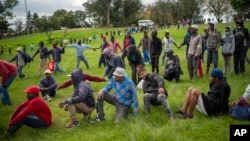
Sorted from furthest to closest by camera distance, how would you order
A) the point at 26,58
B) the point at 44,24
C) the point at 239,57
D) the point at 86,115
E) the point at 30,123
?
1. the point at 44,24
2. the point at 26,58
3. the point at 239,57
4. the point at 86,115
5. the point at 30,123

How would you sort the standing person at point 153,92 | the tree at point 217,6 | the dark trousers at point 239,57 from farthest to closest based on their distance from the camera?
the tree at point 217,6 < the dark trousers at point 239,57 < the standing person at point 153,92

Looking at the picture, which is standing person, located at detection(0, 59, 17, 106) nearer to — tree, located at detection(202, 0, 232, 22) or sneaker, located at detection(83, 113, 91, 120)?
sneaker, located at detection(83, 113, 91, 120)

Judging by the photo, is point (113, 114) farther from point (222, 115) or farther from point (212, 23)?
point (212, 23)

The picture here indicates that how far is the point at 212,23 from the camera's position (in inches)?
508

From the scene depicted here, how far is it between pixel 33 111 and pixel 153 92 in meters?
3.11

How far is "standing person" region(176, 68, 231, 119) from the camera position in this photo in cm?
794

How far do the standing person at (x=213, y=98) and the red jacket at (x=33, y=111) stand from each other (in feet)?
11.4

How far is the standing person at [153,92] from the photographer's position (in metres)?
8.24

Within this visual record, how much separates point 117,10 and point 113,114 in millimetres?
82756

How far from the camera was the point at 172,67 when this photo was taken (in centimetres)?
1291

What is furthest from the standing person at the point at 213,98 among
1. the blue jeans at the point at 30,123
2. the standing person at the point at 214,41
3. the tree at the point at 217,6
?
the tree at the point at 217,6

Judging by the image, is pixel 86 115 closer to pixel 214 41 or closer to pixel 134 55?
pixel 134 55

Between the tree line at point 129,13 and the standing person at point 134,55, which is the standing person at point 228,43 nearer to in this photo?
the standing person at point 134,55

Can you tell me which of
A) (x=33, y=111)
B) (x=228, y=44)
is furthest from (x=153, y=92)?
(x=228, y=44)
